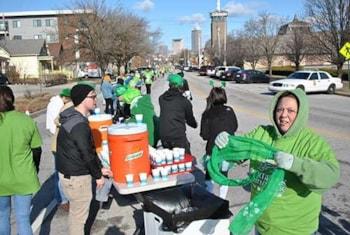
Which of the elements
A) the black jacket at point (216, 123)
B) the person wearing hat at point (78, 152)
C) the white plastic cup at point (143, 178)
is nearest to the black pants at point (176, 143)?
the black jacket at point (216, 123)

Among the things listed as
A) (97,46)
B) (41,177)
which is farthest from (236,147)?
(97,46)

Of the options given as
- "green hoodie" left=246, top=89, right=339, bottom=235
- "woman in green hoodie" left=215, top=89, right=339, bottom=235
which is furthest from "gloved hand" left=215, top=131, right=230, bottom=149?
"green hoodie" left=246, top=89, right=339, bottom=235

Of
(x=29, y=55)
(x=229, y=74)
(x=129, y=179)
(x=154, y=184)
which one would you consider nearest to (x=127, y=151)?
(x=129, y=179)

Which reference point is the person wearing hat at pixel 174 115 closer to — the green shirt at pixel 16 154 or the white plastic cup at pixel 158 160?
the white plastic cup at pixel 158 160

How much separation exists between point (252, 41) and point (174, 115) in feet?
187

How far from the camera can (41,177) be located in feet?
27.6

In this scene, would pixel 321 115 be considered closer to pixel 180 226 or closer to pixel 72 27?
pixel 180 226

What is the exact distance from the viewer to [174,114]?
5.95m

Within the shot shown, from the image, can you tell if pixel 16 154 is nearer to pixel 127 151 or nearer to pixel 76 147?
pixel 76 147

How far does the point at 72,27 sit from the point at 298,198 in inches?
1917

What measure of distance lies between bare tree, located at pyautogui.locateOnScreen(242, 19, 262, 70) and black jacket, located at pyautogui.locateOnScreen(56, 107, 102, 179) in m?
57.3

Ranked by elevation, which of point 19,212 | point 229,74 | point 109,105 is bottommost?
point 109,105

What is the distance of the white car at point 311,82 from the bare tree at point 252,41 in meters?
32.0

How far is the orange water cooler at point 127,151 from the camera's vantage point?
4.26 metres
